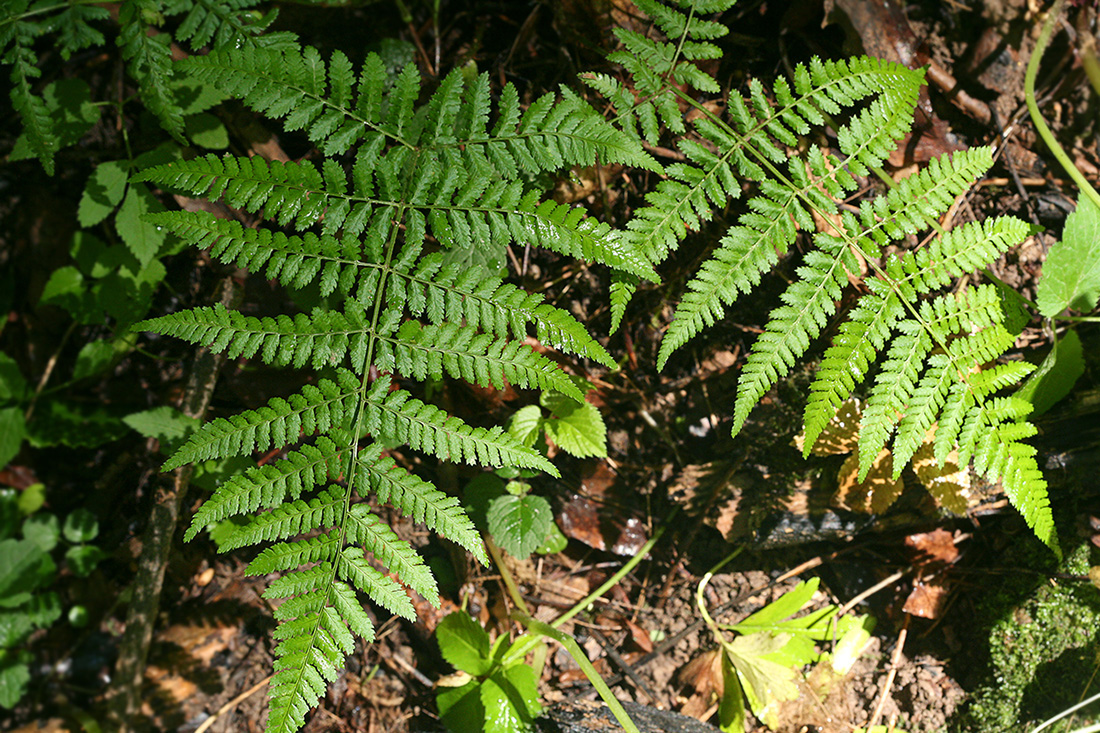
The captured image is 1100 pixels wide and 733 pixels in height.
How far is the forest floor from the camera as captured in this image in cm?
275

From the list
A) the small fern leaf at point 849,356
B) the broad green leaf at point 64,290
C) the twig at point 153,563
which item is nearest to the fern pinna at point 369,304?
the small fern leaf at point 849,356

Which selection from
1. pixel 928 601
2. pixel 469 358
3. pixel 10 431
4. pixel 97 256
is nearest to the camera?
pixel 469 358

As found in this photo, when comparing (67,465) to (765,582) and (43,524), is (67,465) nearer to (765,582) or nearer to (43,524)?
(43,524)

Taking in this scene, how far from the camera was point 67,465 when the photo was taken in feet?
13.6

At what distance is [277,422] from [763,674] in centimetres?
237

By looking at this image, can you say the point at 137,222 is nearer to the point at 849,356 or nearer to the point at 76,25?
the point at 76,25

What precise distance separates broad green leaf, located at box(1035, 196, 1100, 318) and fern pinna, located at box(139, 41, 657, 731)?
61.5 inches

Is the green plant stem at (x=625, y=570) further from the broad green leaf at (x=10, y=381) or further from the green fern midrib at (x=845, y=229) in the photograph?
the broad green leaf at (x=10, y=381)

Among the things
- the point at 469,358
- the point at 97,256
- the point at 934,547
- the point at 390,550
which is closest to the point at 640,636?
the point at 934,547

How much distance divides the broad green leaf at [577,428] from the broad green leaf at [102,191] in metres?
2.17

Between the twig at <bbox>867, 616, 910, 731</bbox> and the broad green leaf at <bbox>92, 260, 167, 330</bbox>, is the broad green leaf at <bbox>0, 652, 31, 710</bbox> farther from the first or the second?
the twig at <bbox>867, 616, 910, 731</bbox>

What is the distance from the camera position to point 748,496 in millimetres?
2998

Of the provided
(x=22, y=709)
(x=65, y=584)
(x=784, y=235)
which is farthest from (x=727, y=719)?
(x=22, y=709)

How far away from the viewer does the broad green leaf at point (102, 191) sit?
2816mm
